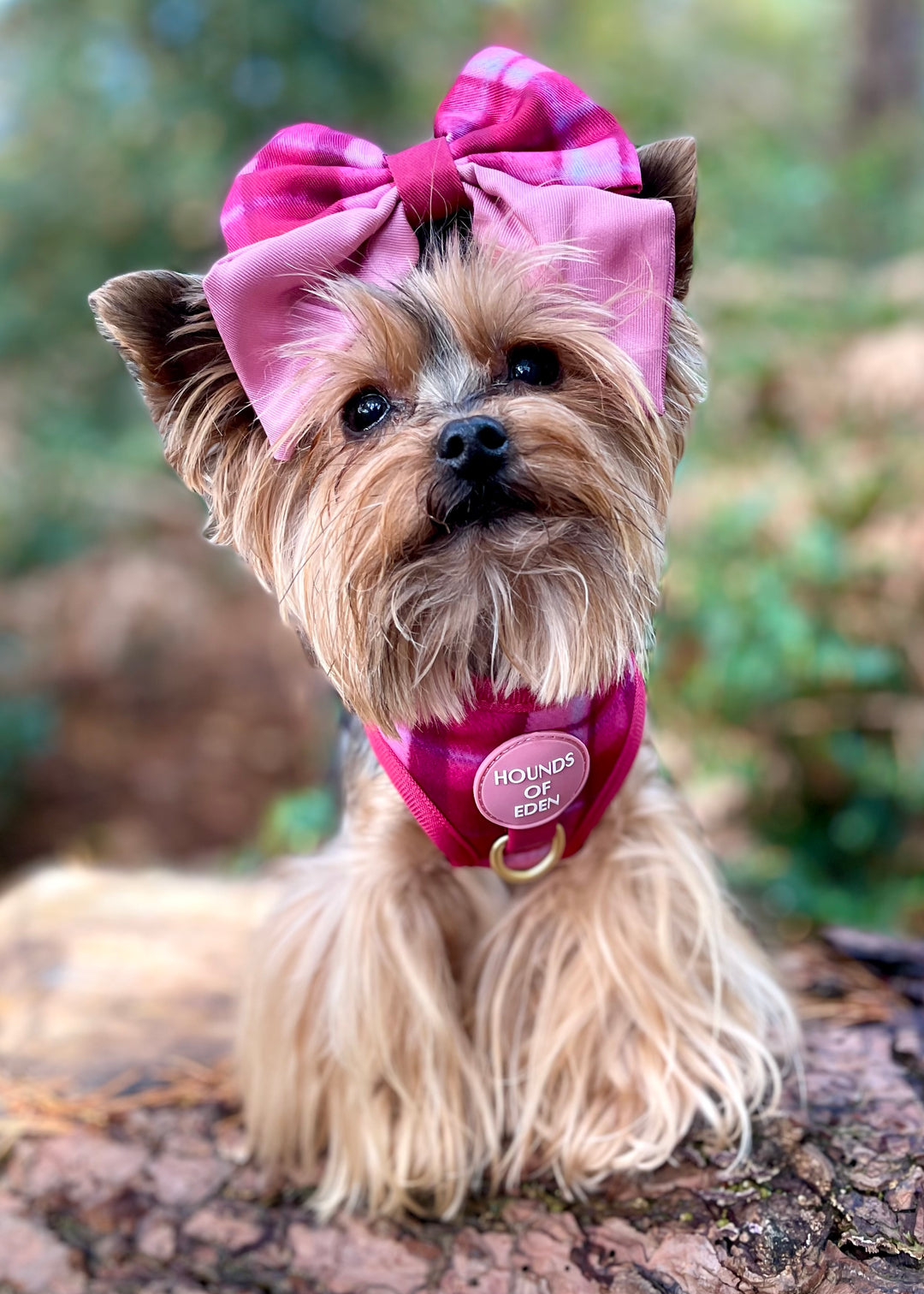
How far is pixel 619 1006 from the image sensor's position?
6.93ft

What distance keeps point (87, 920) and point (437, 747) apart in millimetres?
2019

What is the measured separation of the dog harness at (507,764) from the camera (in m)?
1.85

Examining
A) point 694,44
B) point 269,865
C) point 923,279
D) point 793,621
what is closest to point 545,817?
point 793,621

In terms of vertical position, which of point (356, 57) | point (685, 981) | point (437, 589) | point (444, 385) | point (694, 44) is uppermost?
point (694, 44)

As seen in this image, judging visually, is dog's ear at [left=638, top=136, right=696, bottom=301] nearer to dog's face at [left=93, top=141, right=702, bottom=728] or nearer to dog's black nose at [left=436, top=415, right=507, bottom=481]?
dog's face at [left=93, top=141, right=702, bottom=728]

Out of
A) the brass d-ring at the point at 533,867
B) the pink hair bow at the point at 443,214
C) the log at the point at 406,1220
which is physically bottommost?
the log at the point at 406,1220

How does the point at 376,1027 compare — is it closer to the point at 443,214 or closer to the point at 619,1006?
the point at 619,1006

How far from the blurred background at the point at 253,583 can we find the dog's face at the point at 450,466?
6.25 feet

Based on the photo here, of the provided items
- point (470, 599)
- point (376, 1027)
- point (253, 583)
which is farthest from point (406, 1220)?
point (253, 583)

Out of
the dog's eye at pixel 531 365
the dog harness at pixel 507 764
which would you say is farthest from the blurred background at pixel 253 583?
the dog's eye at pixel 531 365

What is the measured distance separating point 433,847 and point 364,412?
0.81 m

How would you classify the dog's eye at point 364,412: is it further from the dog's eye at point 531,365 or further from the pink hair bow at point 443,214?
the dog's eye at point 531,365

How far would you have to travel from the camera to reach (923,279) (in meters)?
5.53

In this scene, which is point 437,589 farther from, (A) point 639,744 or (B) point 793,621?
(B) point 793,621
